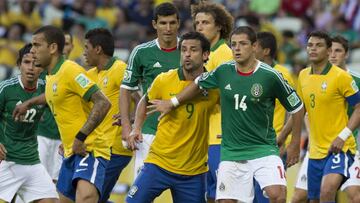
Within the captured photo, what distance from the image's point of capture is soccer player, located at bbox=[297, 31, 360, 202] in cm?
1457

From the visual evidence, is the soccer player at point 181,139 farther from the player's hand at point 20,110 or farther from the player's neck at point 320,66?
the player's neck at point 320,66

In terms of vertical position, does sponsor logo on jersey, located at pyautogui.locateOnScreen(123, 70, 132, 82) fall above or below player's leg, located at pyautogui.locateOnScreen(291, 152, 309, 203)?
above

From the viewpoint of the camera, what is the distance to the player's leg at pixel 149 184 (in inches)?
524

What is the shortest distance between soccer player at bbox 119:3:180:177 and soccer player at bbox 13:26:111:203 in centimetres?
75

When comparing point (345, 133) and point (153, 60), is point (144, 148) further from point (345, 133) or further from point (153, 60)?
point (345, 133)

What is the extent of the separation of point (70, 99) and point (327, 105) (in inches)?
128

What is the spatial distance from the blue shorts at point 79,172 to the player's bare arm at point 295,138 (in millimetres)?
2227

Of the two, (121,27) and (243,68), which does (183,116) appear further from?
(121,27)

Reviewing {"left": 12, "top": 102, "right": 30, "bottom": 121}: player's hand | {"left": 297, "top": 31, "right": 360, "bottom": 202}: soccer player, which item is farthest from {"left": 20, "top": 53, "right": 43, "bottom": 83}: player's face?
{"left": 297, "top": 31, "right": 360, "bottom": 202}: soccer player

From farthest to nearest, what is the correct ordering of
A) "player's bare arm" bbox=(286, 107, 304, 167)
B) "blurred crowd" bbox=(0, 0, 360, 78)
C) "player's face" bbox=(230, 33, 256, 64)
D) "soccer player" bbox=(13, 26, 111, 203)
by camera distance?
"blurred crowd" bbox=(0, 0, 360, 78) → "soccer player" bbox=(13, 26, 111, 203) → "player's bare arm" bbox=(286, 107, 304, 167) → "player's face" bbox=(230, 33, 256, 64)

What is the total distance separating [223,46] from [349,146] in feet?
6.59

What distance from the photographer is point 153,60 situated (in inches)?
577

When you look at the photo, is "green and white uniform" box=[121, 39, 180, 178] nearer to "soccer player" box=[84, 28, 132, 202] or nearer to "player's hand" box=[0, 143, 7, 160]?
"soccer player" box=[84, 28, 132, 202]

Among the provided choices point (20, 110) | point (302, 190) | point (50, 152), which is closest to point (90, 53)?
point (20, 110)
